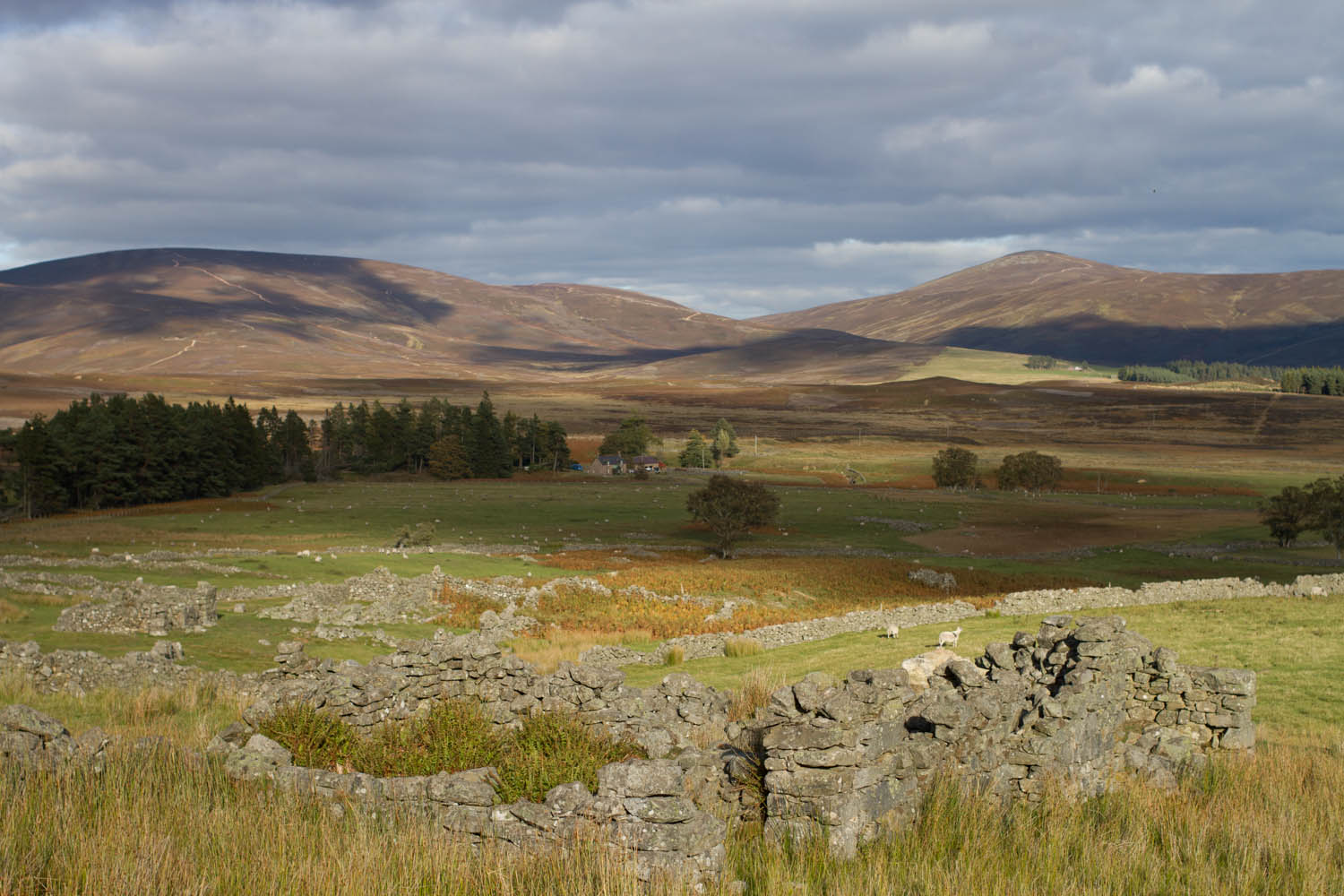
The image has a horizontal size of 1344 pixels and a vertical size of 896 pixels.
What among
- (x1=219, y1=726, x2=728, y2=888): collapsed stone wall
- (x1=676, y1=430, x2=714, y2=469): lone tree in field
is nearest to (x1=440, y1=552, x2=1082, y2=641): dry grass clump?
(x1=219, y1=726, x2=728, y2=888): collapsed stone wall

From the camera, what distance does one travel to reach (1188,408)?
190 meters

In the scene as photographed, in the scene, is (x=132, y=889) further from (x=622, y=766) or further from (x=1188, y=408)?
(x=1188, y=408)

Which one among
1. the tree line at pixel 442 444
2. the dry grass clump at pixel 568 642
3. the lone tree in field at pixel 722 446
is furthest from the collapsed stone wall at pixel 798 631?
the lone tree in field at pixel 722 446

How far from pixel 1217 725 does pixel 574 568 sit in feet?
109

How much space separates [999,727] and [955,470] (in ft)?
294

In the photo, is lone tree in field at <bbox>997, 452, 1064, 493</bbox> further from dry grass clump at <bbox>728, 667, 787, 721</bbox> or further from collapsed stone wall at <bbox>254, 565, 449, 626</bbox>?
dry grass clump at <bbox>728, 667, 787, 721</bbox>

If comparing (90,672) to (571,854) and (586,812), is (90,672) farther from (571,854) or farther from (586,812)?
(571,854)

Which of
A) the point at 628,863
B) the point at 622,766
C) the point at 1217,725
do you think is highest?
the point at 622,766

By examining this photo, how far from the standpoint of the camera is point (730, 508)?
54281mm

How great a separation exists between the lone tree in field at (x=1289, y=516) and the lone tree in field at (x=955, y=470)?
4094 centimetres

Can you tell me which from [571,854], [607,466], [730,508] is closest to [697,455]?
[607,466]

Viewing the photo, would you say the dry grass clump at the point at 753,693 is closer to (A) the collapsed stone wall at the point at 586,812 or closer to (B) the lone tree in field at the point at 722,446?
(A) the collapsed stone wall at the point at 586,812

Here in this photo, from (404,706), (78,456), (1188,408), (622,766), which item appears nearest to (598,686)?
(404,706)

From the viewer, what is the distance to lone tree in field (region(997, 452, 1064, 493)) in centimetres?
8994
